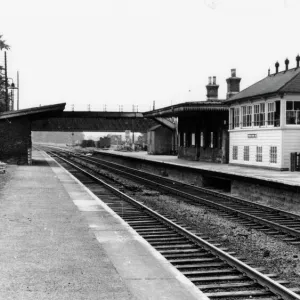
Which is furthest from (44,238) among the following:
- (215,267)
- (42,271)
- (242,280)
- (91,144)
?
(91,144)

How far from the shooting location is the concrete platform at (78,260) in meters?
6.73

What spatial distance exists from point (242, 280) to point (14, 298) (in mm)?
3578

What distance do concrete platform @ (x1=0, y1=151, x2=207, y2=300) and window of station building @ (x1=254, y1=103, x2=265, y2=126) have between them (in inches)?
700

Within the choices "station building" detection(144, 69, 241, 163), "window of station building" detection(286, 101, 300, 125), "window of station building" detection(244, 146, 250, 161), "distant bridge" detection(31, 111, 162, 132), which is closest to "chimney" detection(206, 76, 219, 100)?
"station building" detection(144, 69, 241, 163)

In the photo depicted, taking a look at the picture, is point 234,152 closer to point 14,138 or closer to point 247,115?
point 247,115

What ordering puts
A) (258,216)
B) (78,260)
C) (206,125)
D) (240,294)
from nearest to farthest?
1. (240,294)
2. (78,260)
3. (258,216)
4. (206,125)

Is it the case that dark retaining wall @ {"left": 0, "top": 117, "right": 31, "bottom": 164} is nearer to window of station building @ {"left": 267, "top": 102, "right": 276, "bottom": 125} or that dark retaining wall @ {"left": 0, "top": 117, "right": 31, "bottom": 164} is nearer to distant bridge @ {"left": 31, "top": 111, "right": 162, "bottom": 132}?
window of station building @ {"left": 267, "top": 102, "right": 276, "bottom": 125}

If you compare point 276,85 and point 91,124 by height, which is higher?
point 276,85

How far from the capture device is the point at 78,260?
27.8 ft

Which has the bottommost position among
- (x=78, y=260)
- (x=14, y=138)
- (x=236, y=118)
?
(x=78, y=260)

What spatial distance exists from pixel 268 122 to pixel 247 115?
3.56 meters

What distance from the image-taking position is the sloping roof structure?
27.8 m

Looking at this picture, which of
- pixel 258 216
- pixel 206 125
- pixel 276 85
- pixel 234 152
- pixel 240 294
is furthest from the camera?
pixel 206 125

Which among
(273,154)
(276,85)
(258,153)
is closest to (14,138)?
(258,153)
